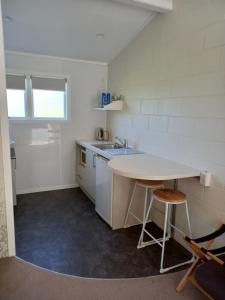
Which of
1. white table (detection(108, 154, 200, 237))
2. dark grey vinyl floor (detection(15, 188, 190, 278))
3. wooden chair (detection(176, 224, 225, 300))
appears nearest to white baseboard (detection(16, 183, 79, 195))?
dark grey vinyl floor (detection(15, 188, 190, 278))

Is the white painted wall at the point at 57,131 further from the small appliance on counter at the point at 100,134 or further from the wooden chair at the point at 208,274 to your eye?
the wooden chair at the point at 208,274

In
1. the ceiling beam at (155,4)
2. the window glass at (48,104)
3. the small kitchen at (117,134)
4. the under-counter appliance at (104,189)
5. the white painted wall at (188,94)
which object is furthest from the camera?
the window glass at (48,104)

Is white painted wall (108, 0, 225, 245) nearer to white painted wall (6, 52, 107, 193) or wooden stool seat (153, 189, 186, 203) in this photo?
wooden stool seat (153, 189, 186, 203)

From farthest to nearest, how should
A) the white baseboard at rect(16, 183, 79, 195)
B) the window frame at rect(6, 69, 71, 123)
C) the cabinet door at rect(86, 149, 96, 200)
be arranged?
the white baseboard at rect(16, 183, 79, 195)
the window frame at rect(6, 69, 71, 123)
the cabinet door at rect(86, 149, 96, 200)

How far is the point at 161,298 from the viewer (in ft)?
5.10

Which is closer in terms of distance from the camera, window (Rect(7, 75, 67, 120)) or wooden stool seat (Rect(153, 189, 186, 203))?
wooden stool seat (Rect(153, 189, 186, 203))

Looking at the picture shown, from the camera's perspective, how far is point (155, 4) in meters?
2.23

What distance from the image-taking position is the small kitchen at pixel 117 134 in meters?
2.00

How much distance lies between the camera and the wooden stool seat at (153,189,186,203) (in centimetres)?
201

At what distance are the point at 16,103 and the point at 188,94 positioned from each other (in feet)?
8.60

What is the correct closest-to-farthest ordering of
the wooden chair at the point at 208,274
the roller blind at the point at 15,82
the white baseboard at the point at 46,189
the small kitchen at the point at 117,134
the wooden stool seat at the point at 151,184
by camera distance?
1. the wooden chair at the point at 208,274
2. the small kitchen at the point at 117,134
3. the wooden stool seat at the point at 151,184
4. the roller blind at the point at 15,82
5. the white baseboard at the point at 46,189

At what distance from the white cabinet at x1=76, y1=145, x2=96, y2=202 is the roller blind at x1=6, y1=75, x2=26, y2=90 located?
1348mm

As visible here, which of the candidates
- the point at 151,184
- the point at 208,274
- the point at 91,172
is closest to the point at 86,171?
the point at 91,172

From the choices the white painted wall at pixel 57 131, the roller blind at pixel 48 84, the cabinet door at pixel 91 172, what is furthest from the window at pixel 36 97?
the cabinet door at pixel 91 172
